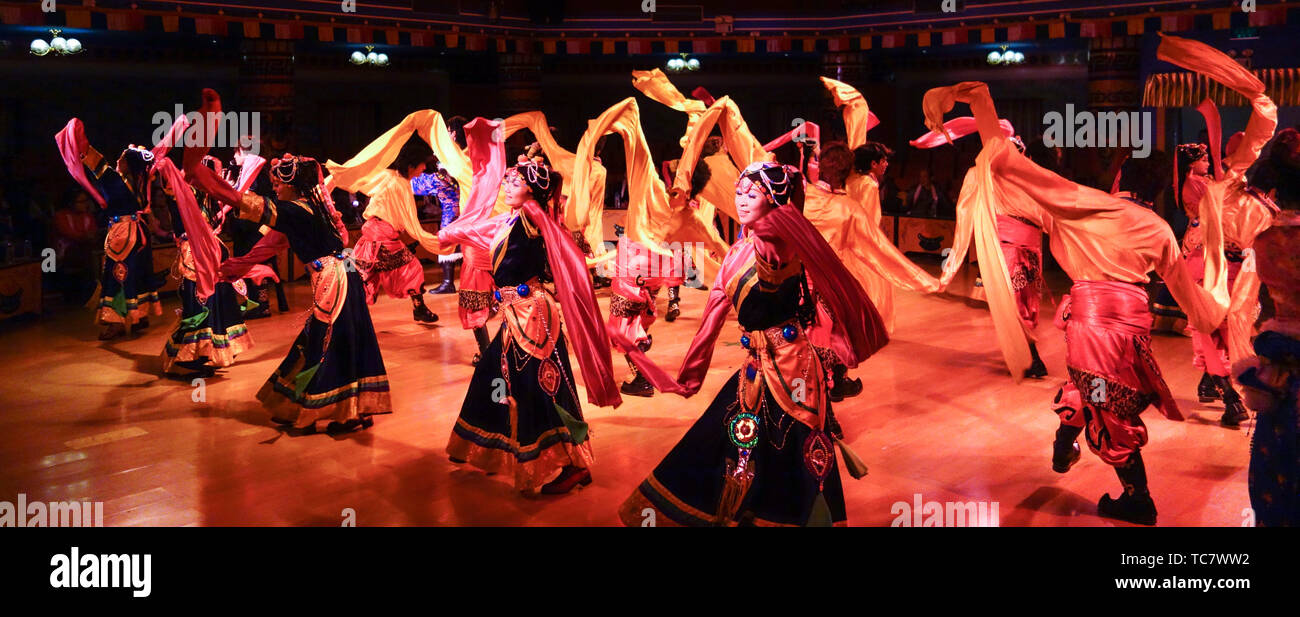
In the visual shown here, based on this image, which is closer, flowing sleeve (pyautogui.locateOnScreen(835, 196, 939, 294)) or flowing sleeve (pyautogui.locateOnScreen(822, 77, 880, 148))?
flowing sleeve (pyautogui.locateOnScreen(835, 196, 939, 294))

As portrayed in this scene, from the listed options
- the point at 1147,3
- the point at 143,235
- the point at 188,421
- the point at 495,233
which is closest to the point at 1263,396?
the point at 495,233

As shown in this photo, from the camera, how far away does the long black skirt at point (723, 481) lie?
373 cm

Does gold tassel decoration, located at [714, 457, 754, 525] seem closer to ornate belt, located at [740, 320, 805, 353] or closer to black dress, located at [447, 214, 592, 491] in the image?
ornate belt, located at [740, 320, 805, 353]

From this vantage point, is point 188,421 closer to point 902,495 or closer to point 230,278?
point 230,278

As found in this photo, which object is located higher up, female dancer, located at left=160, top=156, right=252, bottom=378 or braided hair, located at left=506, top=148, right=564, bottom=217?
braided hair, located at left=506, top=148, right=564, bottom=217

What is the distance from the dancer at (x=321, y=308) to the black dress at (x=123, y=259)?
A: 276 centimetres

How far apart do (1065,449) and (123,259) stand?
266 inches

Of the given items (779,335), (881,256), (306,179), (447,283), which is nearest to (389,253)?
(306,179)

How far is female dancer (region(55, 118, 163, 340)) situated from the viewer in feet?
24.9

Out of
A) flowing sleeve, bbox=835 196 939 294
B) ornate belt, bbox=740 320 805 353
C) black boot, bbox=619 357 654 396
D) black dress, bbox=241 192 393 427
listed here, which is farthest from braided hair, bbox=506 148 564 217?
black boot, bbox=619 357 654 396

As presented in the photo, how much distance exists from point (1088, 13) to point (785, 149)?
4774mm

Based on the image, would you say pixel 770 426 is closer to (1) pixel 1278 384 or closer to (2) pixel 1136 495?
(1) pixel 1278 384

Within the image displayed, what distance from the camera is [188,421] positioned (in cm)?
608

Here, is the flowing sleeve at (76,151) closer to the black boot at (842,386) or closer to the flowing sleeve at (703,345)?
the black boot at (842,386)
